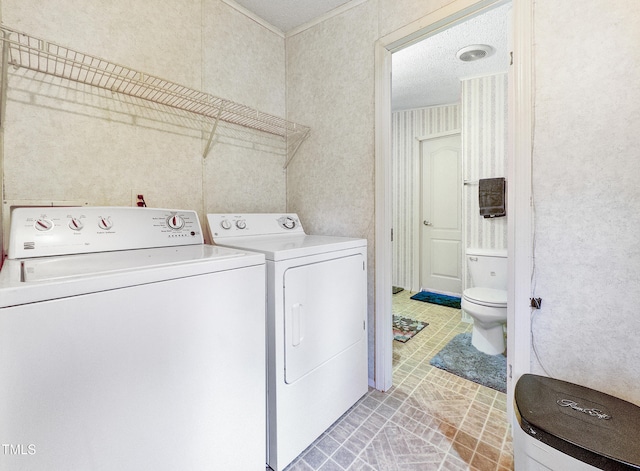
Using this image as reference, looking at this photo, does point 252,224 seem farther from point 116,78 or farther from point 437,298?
point 437,298

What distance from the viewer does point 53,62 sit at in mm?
1310

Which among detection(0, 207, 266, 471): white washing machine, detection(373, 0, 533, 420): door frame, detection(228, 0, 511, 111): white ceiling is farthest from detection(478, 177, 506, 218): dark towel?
detection(0, 207, 266, 471): white washing machine

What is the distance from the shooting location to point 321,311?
145 cm

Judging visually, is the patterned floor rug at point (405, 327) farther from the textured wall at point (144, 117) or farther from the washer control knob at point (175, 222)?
the washer control knob at point (175, 222)

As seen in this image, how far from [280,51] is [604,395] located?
9.20ft

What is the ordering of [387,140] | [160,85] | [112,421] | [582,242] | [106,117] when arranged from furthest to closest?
1. [387,140]
2. [160,85]
3. [106,117]
4. [582,242]
5. [112,421]

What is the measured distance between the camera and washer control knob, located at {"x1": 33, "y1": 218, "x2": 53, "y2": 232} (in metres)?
1.12

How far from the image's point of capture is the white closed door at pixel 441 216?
385 centimetres

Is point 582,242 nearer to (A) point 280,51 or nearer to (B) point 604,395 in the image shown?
(B) point 604,395

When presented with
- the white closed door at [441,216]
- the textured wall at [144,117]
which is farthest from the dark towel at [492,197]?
the textured wall at [144,117]

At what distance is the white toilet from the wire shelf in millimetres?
1926

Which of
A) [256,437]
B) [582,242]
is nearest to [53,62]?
[256,437]

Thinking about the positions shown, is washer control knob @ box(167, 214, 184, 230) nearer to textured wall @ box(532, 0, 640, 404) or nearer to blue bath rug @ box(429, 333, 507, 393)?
textured wall @ box(532, 0, 640, 404)

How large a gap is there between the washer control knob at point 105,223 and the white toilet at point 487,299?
249 centimetres
